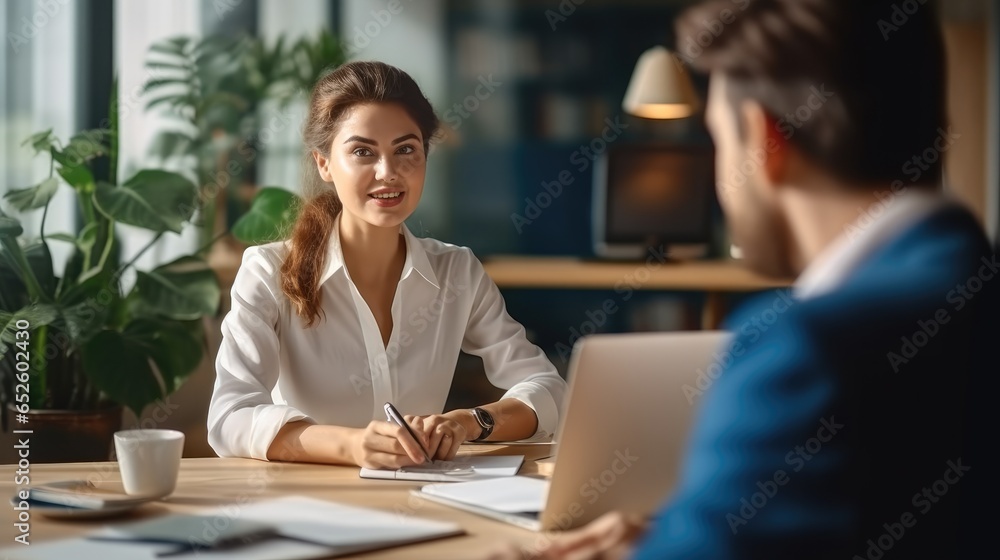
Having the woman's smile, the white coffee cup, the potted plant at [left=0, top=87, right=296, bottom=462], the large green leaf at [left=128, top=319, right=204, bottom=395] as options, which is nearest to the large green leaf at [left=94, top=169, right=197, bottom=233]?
the potted plant at [left=0, top=87, right=296, bottom=462]

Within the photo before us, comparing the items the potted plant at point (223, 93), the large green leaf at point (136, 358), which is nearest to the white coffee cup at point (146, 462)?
the large green leaf at point (136, 358)

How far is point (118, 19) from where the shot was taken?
3576mm

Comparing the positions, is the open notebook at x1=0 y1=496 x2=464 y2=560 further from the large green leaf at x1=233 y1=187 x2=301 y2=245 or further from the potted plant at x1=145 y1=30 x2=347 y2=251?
the potted plant at x1=145 y1=30 x2=347 y2=251

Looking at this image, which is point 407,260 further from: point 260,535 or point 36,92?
point 36,92

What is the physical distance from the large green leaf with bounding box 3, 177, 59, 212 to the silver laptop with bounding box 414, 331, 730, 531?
1990mm

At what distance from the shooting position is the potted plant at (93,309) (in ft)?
9.01

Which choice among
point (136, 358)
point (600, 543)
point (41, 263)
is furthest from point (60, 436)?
point (600, 543)

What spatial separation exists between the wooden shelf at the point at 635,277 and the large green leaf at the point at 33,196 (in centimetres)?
156

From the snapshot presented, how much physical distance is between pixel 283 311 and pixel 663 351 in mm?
994

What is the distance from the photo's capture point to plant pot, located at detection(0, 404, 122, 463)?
9.05 ft

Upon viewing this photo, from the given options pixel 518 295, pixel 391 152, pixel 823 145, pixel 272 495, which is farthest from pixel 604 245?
pixel 823 145

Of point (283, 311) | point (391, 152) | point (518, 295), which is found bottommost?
point (518, 295)

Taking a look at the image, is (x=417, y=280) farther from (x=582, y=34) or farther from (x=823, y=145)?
(x=582, y=34)

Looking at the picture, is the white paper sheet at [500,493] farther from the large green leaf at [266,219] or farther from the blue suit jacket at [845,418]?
the large green leaf at [266,219]
